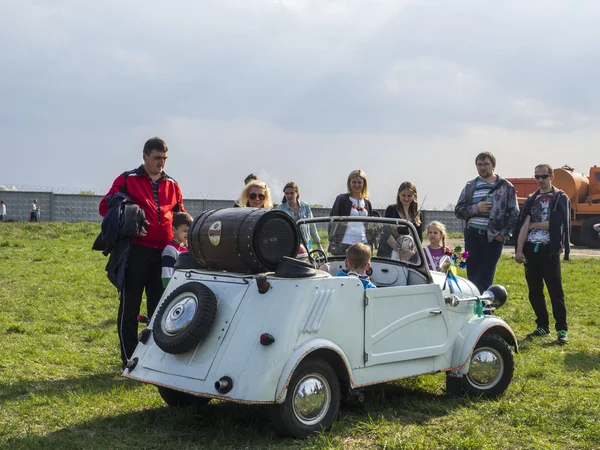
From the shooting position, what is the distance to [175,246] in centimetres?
620

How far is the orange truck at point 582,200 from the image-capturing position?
25.6 m

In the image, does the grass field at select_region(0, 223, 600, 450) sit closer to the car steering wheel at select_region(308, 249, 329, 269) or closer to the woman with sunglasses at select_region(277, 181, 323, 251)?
the car steering wheel at select_region(308, 249, 329, 269)

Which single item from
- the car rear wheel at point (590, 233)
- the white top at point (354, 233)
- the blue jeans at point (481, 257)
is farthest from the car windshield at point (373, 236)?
the car rear wheel at point (590, 233)

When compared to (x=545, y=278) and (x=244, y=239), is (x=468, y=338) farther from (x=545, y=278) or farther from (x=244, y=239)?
(x=545, y=278)

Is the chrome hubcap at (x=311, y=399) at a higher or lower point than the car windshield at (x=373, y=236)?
lower

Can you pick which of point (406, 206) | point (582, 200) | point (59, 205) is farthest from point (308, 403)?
point (59, 205)

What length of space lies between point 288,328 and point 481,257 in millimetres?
3971

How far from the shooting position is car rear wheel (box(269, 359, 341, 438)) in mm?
4191

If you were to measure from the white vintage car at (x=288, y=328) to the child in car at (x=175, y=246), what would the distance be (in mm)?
1086

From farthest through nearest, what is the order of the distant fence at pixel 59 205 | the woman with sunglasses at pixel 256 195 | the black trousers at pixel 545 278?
the distant fence at pixel 59 205 < the black trousers at pixel 545 278 < the woman with sunglasses at pixel 256 195

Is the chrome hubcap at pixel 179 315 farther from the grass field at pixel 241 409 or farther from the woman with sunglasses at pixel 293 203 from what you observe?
the woman with sunglasses at pixel 293 203

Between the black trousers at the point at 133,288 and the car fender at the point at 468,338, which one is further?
the black trousers at the point at 133,288

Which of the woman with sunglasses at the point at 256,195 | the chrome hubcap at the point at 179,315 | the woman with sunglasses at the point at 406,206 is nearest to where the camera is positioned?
the chrome hubcap at the point at 179,315

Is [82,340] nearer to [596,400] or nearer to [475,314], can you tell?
[475,314]
